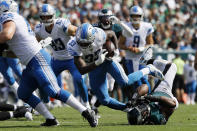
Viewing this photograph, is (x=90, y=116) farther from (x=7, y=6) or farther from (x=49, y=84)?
(x=7, y=6)

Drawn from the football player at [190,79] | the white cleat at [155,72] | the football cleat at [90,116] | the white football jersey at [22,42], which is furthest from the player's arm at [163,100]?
the football player at [190,79]

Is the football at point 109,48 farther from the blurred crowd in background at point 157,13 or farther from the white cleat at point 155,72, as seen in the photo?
the blurred crowd in background at point 157,13

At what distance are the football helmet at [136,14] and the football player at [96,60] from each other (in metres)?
2.55

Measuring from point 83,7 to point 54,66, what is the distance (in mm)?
9097

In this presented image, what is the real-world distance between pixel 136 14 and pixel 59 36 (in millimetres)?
2122

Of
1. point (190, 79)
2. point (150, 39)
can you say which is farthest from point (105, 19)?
point (190, 79)

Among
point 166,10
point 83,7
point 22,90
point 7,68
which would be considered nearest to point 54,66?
point 7,68

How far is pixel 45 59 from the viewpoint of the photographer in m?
7.15

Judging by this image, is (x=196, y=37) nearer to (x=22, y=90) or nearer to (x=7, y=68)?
(x=7, y=68)

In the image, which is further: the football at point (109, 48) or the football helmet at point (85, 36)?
the football at point (109, 48)

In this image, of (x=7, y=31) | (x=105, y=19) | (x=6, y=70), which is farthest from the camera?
(x=6, y=70)

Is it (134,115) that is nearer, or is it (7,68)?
→ (134,115)

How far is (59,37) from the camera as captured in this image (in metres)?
9.45

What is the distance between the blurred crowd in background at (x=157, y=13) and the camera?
56.0 feet
